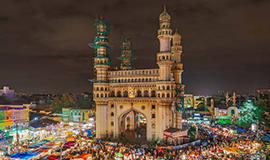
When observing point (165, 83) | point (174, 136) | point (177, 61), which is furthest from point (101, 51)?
point (174, 136)

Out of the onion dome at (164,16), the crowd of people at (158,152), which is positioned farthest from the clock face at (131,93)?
the onion dome at (164,16)

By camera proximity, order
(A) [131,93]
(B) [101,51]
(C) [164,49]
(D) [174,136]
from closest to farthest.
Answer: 1. (D) [174,136]
2. (C) [164,49]
3. (A) [131,93]
4. (B) [101,51]

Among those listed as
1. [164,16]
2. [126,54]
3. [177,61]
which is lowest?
[177,61]

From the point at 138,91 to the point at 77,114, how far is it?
1208 inches

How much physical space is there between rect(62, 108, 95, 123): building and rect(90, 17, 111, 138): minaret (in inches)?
870

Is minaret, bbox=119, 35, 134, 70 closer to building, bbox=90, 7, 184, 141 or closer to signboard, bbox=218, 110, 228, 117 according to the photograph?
building, bbox=90, 7, 184, 141

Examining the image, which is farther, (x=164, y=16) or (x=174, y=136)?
(x=164, y=16)

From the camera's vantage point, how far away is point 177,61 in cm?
4356

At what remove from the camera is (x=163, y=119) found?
113 ft

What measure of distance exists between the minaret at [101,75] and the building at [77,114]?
72.5 ft

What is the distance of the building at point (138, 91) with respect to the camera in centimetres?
3456

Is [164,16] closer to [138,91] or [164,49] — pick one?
[164,49]

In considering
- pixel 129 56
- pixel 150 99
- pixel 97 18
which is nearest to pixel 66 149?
pixel 150 99

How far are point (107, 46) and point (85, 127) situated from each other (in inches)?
840
